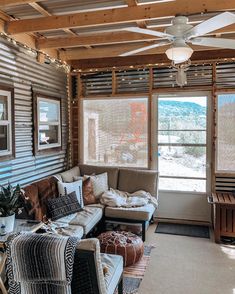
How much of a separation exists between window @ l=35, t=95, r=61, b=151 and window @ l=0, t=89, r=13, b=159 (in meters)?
0.64

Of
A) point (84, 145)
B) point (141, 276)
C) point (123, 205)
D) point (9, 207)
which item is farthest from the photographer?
point (84, 145)

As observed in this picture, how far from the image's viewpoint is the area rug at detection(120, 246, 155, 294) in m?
2.89

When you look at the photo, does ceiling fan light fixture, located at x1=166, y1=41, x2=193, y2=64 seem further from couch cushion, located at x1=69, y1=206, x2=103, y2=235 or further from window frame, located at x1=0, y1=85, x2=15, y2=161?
couch cushion, located at x1=69, y1=206, x2=103, y2=235

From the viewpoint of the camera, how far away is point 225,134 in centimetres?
472

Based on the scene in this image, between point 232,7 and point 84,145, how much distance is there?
3.42 m

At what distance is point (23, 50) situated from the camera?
3.89 metres

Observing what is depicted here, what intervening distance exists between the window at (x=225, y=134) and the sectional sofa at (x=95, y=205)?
114 cm

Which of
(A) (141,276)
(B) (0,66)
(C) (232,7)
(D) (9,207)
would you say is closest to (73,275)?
(D) (9,207)

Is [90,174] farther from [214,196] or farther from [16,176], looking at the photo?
[214,196]

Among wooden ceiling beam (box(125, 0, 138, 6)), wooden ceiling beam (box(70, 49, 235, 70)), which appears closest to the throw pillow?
wooden ceiling beam (box(70, 49, 235, 70))

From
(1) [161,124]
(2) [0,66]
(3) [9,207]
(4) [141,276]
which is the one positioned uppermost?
(2) [0,66]

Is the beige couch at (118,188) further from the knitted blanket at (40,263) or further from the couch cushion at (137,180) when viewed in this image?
the knitted blanket at (40,263)

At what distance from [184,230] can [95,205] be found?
5.08ft

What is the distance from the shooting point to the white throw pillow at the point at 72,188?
3963 millimetres
